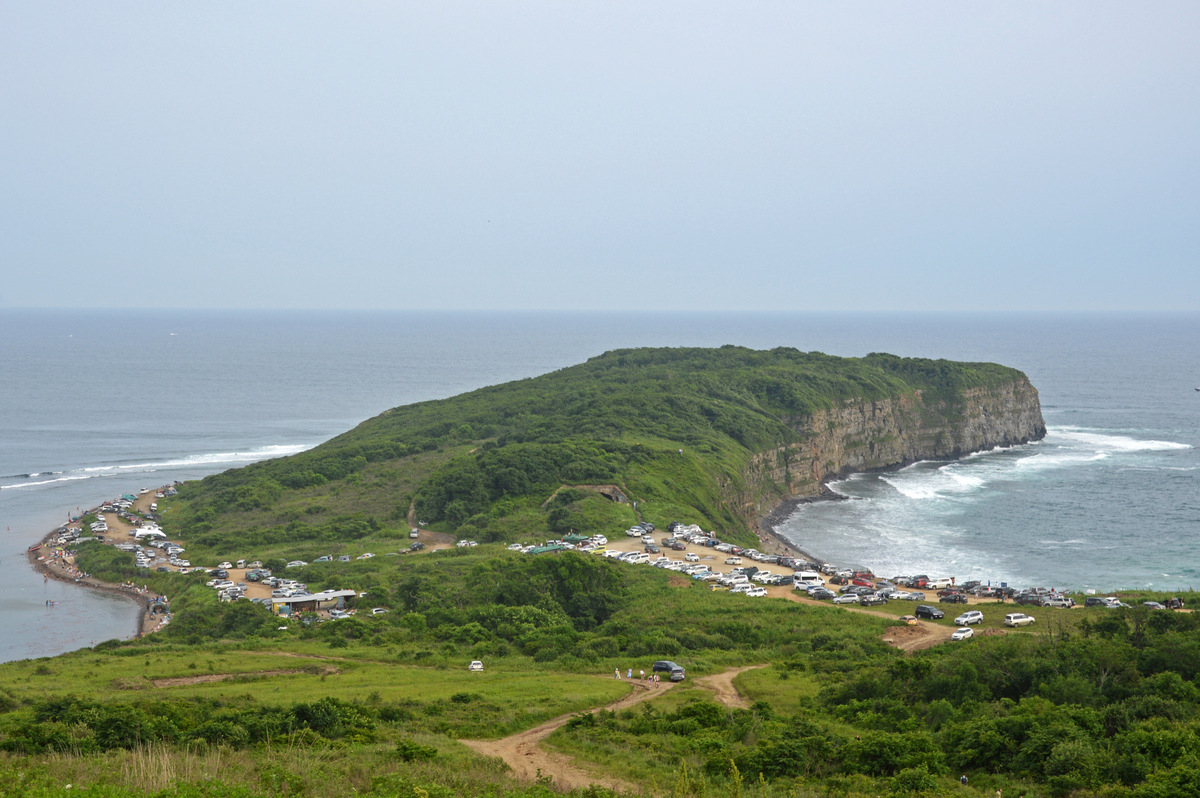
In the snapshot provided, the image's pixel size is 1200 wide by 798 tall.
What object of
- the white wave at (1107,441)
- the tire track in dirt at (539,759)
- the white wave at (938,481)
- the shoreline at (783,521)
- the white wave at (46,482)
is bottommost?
the white wave at (46,482)

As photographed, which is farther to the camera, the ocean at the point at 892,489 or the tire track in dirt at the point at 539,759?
the ocean at the point at 892,489

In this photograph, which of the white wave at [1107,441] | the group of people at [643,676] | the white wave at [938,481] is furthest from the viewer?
the white wave at [1107,441]

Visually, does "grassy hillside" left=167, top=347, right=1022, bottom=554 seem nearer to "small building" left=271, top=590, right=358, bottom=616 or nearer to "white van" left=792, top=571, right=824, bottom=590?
"white van" left=792, top=571, right=824, bottom=590

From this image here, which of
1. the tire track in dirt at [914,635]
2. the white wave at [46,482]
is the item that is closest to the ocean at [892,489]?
the white wave at [46,482]

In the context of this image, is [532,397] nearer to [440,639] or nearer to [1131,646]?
[440,639]

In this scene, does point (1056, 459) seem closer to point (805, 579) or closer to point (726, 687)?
point (805, 579)

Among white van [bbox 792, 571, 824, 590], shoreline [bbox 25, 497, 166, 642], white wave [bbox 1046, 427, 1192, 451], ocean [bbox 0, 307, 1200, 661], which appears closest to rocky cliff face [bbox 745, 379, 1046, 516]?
ocean [bbox 0, 307, 1200, 661]

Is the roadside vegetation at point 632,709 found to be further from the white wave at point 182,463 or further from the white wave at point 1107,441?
the white wave at point 1107,441

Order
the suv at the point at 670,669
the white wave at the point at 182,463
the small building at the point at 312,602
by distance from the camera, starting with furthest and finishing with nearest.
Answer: the white wave at the point at 182,463 < the small building at the point at 312,602 < the suv at the point at 670,669

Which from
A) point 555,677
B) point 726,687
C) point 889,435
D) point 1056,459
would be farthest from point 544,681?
point 1056,459
